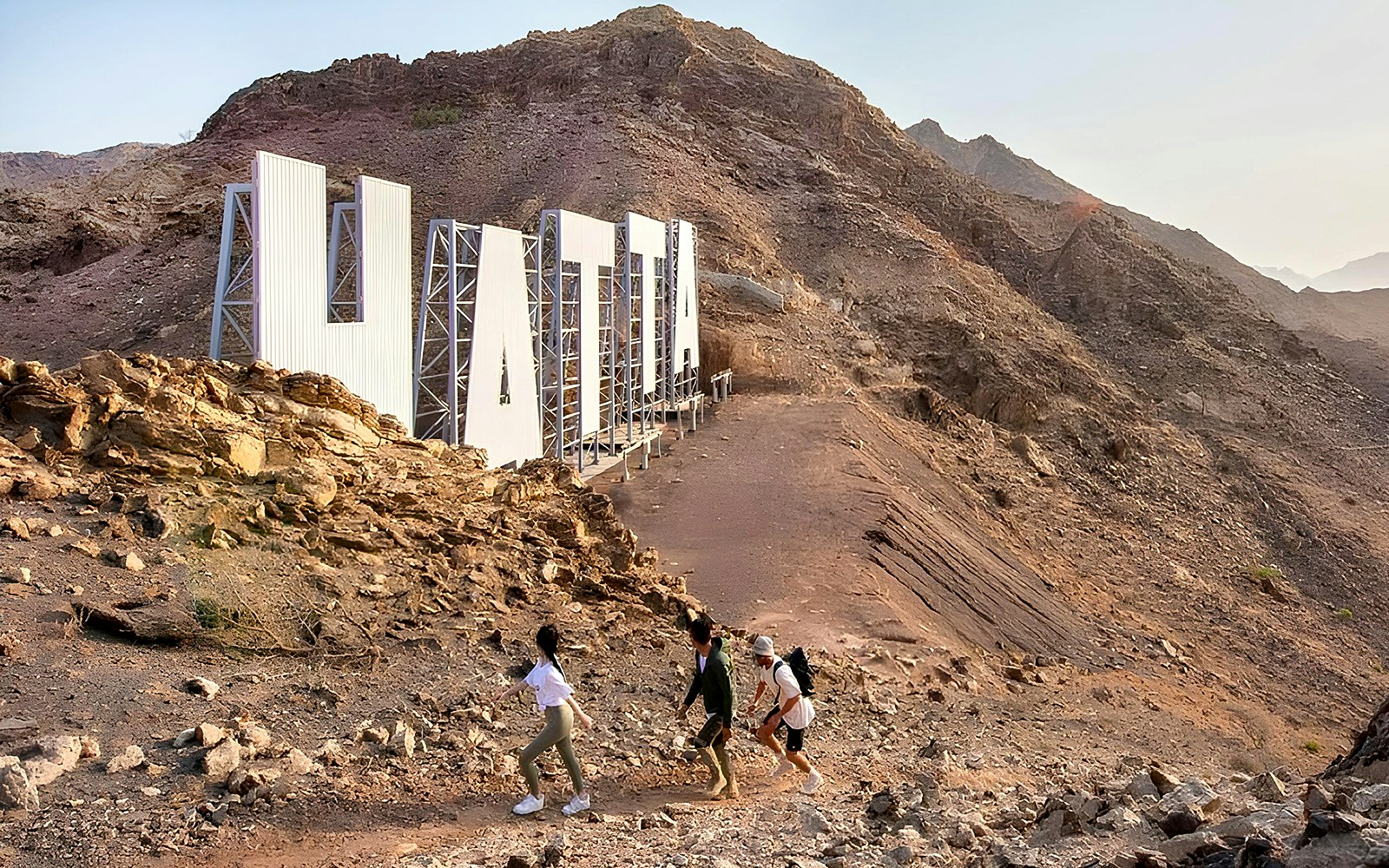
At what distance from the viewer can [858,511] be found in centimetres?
1653

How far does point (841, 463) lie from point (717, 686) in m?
13.3

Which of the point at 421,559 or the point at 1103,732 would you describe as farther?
the point at 1103,732

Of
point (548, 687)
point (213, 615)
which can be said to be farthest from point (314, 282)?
point (548, 687)

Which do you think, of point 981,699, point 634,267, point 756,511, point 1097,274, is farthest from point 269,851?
point 1097,274

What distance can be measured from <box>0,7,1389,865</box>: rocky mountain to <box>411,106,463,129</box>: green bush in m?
0.12

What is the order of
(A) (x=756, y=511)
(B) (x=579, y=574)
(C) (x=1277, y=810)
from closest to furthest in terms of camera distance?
(C) (x=1277, y=810), (B) (x=579, y=574), (A) (x=756, y=511)

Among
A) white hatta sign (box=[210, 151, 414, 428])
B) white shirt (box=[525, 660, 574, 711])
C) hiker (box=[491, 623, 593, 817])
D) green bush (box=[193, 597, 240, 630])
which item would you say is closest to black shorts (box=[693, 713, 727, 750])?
hiker (box=[491, 623, 593, 817])

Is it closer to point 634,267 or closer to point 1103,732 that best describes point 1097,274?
point 634,267

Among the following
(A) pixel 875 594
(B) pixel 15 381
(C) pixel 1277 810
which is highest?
(B) pixel 15 381

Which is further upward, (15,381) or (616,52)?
(616,52)

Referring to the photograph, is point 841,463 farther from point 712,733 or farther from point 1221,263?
point 1221,263

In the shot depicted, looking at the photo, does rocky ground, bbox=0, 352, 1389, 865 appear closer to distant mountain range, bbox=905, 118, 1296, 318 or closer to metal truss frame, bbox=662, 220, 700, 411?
metal truss frame, bbox=662, 220, 700, 411

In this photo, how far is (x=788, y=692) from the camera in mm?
6574

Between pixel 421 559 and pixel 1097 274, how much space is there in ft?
130
